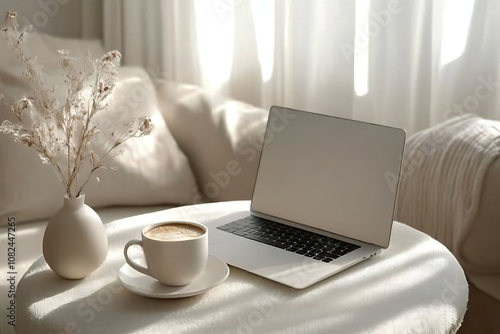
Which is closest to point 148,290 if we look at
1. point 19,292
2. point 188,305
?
point 188,305

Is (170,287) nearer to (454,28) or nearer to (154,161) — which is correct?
(154,161)

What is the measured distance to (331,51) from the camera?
7.69 feet

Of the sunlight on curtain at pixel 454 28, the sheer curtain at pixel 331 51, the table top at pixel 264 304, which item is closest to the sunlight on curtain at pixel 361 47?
the sheer curtain at pixel 331 51

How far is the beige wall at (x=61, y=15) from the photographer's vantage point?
242cm

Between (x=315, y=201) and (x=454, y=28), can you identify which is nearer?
(x=315, y=201)

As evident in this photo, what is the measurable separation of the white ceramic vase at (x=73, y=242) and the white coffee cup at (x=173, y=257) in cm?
8

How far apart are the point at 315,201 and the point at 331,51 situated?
1.02 m

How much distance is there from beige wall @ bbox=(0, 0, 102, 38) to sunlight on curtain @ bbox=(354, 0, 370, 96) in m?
0.95

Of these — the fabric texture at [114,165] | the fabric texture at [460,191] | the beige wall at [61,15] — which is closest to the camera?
the fabric texture at [460,191]

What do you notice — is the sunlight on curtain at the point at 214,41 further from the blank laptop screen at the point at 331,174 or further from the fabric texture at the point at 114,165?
the blank laptop screen at the point at 331,174

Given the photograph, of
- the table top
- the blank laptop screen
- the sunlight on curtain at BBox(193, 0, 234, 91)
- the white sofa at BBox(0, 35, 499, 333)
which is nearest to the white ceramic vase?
the table top

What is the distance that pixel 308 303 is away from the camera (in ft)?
3.76

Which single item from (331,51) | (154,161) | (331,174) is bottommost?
(154,161)

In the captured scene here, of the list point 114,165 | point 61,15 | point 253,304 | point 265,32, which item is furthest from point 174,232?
point 61,15
